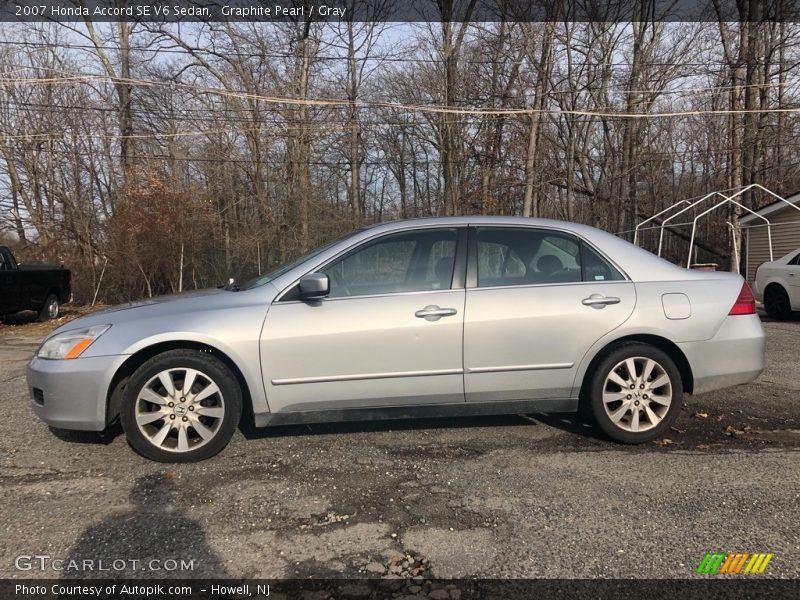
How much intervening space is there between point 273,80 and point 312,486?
70.2ft

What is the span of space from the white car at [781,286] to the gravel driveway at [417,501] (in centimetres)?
701

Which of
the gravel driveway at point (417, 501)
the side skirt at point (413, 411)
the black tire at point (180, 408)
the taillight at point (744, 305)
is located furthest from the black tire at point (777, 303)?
the black tire at point (180, 408)

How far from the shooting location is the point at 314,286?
3.48 meters

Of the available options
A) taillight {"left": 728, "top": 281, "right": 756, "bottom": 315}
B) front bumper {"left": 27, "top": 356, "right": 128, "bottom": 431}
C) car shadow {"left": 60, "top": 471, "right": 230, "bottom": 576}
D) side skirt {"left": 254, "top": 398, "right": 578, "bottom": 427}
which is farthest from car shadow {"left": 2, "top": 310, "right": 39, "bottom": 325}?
taillight {"left": 728, "top": 281, "right": 756, "bottom": 315}

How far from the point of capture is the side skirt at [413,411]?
11.9 feet

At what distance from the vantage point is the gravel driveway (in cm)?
246

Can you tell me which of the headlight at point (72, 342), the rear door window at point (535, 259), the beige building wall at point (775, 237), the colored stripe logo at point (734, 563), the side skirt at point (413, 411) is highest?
the beige building wall at point (775, 237)

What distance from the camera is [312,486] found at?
3.21 meters

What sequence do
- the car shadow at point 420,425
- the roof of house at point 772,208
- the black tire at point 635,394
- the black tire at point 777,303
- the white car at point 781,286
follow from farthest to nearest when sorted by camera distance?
the roof of house at point 772,208
the black tire at point 777,303
the white car at point 781,286
the car shadow at point 420,425
the black tire at point 635,394

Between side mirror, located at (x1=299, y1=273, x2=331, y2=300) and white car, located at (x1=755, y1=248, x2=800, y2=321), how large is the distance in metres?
9.93

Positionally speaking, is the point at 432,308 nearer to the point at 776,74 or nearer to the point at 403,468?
the point at 403,468

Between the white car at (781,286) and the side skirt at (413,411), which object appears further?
the white car at (781,286)

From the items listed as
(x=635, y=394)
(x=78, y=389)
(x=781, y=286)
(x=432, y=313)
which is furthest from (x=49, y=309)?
(x=781, y=286)

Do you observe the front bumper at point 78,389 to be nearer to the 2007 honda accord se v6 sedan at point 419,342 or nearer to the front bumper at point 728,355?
the 2007 honda accord se v6 sedan at point 419,342
